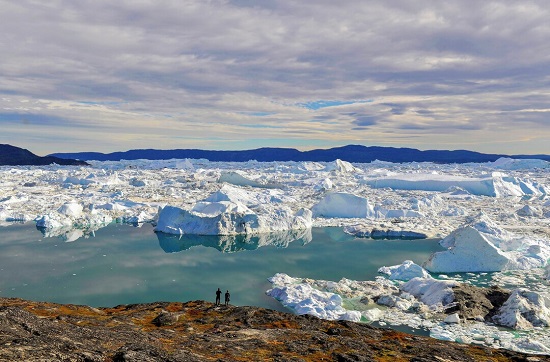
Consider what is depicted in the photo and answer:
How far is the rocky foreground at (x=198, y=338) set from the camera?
6.31 meters

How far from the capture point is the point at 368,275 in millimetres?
20797

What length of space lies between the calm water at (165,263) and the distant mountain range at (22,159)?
91.3 m

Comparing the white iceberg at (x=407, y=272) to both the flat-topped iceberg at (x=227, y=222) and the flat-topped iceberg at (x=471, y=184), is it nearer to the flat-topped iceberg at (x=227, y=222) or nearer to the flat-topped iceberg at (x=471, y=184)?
the flat-topped iceberg at (x=227, y=222)

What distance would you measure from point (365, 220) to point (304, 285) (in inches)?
801

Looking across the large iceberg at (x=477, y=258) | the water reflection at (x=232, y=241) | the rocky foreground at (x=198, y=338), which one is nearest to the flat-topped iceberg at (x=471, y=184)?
the water reflection at (x=232, y=241)

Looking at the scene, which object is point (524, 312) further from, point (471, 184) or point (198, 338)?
point (471, 184)

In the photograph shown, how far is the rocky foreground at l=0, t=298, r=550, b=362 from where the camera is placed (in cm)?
631

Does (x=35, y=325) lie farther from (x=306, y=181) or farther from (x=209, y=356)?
(x=306, y=181)

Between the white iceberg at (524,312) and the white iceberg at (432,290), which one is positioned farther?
the white iceberg at (432,290)

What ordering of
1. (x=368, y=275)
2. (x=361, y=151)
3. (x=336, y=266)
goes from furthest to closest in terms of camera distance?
1. (x=361, y=151)
2. (x=336, y=266)
3. (x=368, y=275)

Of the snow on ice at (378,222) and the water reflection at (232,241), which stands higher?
the snow on ice at (378,222)

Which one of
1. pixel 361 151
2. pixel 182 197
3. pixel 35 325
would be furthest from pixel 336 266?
pixel 361 151

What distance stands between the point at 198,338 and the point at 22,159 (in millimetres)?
124828

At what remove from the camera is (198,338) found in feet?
27.6
